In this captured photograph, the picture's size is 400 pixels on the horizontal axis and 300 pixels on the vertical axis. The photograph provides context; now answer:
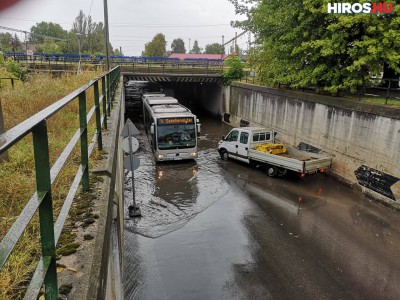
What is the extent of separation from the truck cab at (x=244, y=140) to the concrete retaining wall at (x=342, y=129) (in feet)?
8.43

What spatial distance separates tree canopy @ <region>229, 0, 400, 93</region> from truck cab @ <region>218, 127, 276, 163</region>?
339 centimetres

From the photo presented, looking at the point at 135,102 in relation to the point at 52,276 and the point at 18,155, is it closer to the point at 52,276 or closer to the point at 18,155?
the point at 18,155

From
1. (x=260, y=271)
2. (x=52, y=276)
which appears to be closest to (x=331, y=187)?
(x=260, y=271)

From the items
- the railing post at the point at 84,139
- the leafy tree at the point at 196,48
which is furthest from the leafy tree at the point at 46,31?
the railing post at the point at 84,139

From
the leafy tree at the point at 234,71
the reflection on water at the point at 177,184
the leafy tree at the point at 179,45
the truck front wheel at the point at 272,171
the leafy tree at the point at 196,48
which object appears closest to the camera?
the reflection on water at the point at 177,184

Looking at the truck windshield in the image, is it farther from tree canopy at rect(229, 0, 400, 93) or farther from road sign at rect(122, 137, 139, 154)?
tree canopy at rect(229, 0, 400, 93)

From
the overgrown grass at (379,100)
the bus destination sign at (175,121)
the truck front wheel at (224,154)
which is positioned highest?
the overgrown grass at (379,100)

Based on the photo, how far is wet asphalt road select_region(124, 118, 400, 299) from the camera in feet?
27.1

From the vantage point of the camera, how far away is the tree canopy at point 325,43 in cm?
1419

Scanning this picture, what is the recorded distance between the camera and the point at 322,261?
9422 mm

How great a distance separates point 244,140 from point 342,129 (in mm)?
4767

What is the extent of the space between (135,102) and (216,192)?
31.8 m

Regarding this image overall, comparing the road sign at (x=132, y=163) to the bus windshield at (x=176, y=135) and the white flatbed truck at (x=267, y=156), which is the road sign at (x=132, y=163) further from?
the white flatbed truck at (x=267, y=156)

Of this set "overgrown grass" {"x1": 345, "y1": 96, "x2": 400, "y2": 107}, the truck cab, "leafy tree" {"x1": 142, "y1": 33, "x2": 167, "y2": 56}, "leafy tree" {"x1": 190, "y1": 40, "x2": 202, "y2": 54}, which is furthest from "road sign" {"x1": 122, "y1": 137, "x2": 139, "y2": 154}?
"leafy tree" {"x1": 190, "y1": 40, "x2": 202, "y2": 54}
